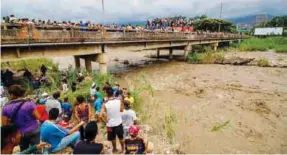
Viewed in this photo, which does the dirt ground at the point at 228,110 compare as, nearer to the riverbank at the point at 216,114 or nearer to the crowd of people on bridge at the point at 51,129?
the riverbank at the point at 216,114

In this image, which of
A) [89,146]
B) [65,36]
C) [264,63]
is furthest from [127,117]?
[264,63]

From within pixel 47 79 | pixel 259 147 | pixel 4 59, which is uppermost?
pixel 4 59

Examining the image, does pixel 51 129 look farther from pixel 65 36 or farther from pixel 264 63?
pixel 264 63

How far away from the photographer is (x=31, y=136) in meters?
4.64

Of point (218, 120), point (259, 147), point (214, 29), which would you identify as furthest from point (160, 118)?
point (214, 29)

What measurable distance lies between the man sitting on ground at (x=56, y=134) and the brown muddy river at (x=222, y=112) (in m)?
2.29

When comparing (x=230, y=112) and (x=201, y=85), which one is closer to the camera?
(x=230, y=112)

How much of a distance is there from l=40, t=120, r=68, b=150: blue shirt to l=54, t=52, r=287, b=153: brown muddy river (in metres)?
2.55

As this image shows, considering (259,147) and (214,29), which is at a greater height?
(214,29)

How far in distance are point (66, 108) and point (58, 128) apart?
6.78 ft

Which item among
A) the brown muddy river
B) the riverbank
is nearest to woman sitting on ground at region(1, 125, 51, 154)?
the riverbank

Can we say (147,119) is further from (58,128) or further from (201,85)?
(201,85)

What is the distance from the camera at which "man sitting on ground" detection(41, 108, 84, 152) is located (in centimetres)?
470

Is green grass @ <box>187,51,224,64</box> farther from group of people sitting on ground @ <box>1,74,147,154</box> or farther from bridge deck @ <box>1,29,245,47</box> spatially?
group of people sitting on ground @ <box>1,74,147,154</box>
